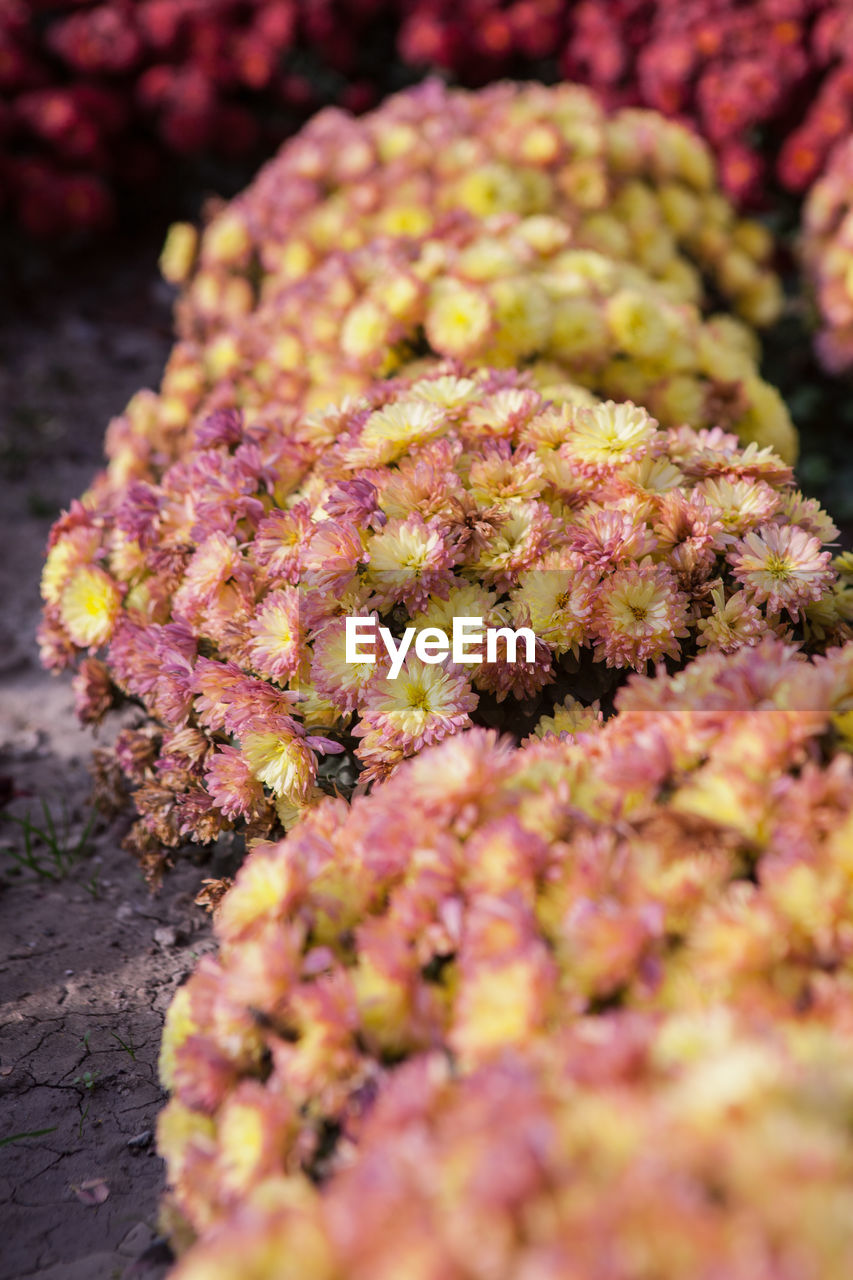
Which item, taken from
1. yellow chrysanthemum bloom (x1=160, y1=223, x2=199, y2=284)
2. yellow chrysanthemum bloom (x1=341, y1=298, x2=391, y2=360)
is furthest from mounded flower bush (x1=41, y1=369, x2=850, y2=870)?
yellow chrysanthemum bloom (x1=160, y1=223, x2=199, y2=284)

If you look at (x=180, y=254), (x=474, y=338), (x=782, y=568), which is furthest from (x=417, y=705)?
(x=180, y=254)

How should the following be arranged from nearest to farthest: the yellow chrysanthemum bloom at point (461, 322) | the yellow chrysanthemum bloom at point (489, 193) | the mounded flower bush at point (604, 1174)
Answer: the mounded flower bush at point (604, 1174), the yellow chrysanthemum bloom at point (461, 322), the yellow chrysanthemum bloom at point (489, 193)

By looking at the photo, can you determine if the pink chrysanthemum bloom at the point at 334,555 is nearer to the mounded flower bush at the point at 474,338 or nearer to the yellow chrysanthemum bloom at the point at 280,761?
the yellow chrysanthemum bloom at the point at 280,761

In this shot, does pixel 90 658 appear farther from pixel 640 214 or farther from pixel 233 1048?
pixel 640 214

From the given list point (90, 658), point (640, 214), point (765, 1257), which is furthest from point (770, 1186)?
point (640, 214)

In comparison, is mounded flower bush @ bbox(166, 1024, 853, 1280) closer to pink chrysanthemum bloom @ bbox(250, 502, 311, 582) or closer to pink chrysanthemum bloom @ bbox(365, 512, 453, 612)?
pink chrysanthemum bloom @ bbox(365, 512, 453, 612)

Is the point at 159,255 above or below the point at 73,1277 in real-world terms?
above

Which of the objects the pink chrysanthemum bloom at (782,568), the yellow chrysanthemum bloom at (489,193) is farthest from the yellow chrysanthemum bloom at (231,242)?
the pink chrysanthemum bloom at (782,568)
